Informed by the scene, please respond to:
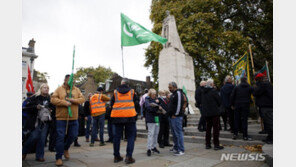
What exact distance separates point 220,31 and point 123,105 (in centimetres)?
1426

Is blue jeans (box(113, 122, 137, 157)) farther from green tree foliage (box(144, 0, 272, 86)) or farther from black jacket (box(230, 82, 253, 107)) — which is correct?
green tree foliage (box(144, 0, 272, 86))

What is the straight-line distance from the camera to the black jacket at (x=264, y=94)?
4648mm

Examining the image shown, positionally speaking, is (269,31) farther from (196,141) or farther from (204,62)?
(196,141)

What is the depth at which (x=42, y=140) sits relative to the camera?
4566mm

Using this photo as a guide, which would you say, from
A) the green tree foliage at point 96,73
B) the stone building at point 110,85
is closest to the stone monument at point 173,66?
the stone building at point 110,85

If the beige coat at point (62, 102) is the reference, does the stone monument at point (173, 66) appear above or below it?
above

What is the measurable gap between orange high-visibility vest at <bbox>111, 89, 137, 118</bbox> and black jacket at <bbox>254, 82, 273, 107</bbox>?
3.35 meters

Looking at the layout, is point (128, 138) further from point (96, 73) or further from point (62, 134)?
point (96, 73)

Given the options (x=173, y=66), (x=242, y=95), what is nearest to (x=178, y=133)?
(x=242, y=95)

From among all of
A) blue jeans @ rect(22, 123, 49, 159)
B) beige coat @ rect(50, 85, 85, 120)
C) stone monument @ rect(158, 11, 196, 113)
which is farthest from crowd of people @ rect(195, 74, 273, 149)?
stone monument @ rect(158, 11, 196, 113)

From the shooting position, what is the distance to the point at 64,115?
4.07 m

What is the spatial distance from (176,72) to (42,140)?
8.41 metres

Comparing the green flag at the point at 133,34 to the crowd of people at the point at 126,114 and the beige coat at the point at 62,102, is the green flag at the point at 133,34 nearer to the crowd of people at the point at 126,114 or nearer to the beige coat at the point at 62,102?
the crowd of people at the point at 126,114

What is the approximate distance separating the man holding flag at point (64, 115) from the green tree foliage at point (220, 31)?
1185cm
